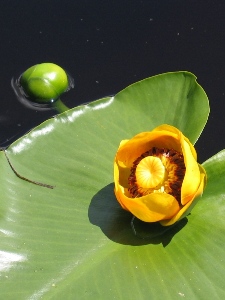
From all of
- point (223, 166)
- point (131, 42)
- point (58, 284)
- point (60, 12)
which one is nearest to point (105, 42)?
point (131, 42)

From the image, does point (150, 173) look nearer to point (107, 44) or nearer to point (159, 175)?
point (159, 175)

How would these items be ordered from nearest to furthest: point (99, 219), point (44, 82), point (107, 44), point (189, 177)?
1. point (189, 177)
2. point (99, 219)
3. point (44, 82)
4. point (107, 44)

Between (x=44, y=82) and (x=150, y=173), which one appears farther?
(x=44, y=82)

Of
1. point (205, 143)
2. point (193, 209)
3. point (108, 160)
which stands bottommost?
point (205, 143)

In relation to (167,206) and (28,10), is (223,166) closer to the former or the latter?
(167,206)

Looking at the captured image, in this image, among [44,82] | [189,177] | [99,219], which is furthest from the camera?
[44,82]

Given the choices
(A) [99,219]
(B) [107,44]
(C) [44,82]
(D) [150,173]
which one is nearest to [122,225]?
(A) [99,219]

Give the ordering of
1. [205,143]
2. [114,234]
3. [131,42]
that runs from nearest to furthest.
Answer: [114,234] → [205,143] → [131,42]

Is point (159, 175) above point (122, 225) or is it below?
above
